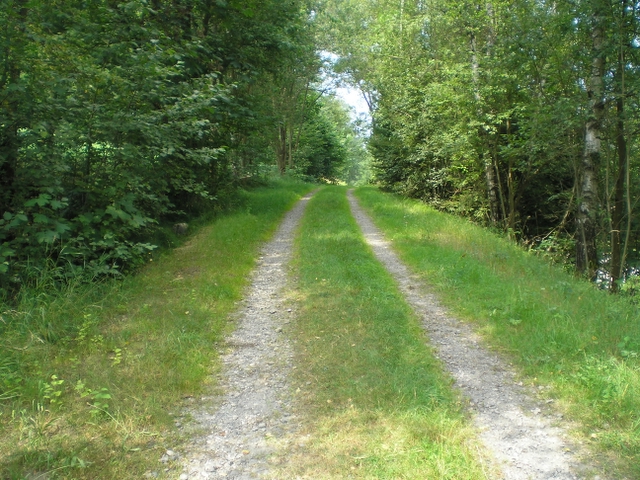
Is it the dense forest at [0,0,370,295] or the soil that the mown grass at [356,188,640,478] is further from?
the dense forest at [0,0,370,295]

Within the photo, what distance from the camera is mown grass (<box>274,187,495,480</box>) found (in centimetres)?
305

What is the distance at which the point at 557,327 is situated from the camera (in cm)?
514

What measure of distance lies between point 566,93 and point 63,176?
10.6m

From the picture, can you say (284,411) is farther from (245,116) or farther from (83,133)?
(245,116)

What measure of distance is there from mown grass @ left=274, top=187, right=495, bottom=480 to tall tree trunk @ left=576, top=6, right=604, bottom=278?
558 cm

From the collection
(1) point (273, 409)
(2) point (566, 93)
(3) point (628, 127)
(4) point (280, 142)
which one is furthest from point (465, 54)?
(4) point (280, 142)

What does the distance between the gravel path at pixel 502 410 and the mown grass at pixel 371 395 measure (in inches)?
7.1

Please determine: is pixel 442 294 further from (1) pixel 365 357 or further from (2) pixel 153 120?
(2) pixel 153 120

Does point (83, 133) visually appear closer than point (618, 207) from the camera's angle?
Yes

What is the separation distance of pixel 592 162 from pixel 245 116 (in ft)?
30.2

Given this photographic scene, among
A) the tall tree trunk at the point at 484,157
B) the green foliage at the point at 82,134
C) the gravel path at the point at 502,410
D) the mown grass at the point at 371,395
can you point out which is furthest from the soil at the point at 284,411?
the tall tree trunk at the point at 484,157

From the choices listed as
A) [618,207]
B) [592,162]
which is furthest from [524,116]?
[618,207]

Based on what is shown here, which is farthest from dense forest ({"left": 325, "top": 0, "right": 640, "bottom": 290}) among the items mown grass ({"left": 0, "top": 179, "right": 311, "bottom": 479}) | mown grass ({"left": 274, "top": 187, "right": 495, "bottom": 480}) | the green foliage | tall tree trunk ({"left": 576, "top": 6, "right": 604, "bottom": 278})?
mown grass ({"left": 0, "top": 179, "right": 311, "bottom": 479})

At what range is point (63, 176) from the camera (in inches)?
247
